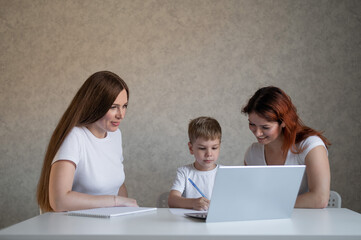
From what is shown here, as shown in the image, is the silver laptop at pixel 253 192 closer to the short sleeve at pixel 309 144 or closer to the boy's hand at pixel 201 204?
the boy's hand at pixel 201 204

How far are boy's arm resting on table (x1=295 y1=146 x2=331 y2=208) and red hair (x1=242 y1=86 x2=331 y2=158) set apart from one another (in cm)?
9

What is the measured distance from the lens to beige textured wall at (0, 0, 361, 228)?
2832 mm

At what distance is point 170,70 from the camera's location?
2910 millimetres

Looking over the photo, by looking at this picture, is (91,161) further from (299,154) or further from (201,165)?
(299,154)

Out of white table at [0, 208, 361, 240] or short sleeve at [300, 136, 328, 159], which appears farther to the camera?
short sleeve at [300, 136, 328, 159]

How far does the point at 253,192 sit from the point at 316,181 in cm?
65

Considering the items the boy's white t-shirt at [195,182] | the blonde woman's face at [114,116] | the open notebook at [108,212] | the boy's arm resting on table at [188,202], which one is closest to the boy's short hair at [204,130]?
the boy's white t-shirt at [195,182]

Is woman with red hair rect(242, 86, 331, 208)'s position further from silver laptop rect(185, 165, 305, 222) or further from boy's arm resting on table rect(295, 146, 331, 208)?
silver laptop rect(185, 165, 305, 222)

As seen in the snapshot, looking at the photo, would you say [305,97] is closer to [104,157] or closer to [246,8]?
[246,8]

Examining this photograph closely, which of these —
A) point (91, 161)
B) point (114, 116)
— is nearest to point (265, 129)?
point (114, 116)

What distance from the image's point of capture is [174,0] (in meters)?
2.91

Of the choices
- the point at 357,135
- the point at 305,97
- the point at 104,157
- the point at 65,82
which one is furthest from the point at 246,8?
the point at 104,157

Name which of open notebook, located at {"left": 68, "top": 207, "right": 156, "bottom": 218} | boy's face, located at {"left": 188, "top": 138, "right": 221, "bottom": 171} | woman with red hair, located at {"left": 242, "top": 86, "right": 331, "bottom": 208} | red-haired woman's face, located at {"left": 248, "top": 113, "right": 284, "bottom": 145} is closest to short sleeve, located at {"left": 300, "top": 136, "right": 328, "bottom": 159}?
woman with red hair, located at {"left": 242, "top": 86, "right": 331, "bottom": 208}

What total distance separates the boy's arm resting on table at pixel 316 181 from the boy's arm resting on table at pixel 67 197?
73 cm
